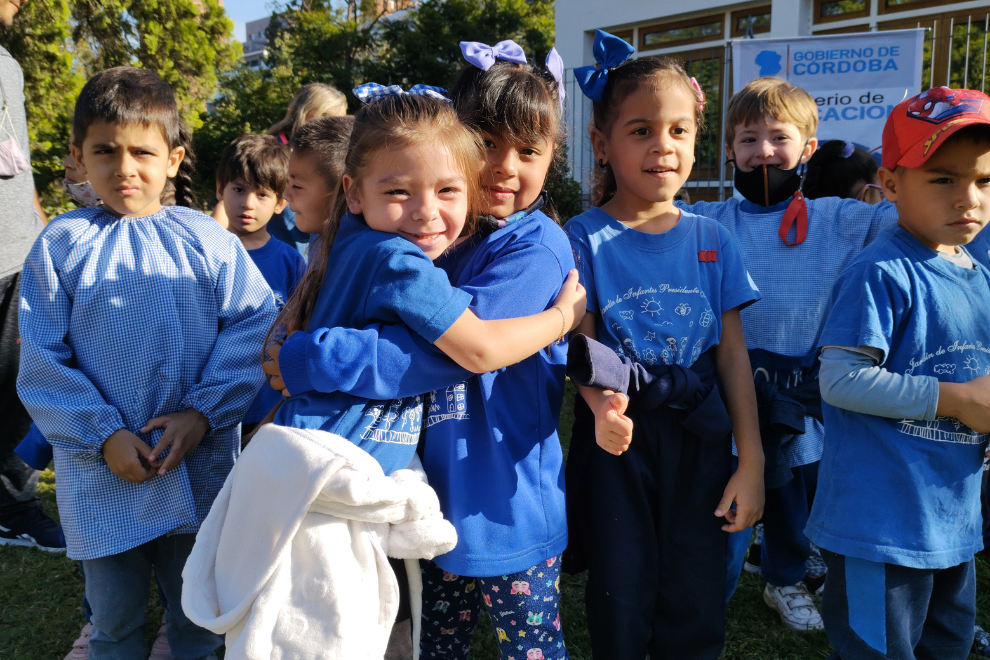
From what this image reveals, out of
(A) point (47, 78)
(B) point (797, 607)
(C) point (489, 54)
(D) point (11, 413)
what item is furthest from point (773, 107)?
(A) point (47, 78)

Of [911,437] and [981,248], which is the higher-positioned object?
[981,248]

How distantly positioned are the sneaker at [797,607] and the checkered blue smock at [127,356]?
75.6 inches

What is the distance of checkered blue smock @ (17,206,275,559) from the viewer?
1.86 metres

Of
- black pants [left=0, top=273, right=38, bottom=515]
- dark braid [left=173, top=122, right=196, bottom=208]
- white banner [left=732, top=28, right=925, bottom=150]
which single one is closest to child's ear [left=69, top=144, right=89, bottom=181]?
dark braid [left=173, top=122, right=196, bottom=208]

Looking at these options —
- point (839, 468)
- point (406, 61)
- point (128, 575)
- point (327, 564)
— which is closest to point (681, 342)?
point (839, 468)

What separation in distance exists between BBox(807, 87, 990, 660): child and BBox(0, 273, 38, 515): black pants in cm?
300

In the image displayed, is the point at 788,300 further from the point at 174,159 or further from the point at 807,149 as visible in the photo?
the point at 174,159

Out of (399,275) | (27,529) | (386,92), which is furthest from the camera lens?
(27,529)

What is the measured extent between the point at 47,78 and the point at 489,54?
32.1ft

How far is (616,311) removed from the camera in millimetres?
1821

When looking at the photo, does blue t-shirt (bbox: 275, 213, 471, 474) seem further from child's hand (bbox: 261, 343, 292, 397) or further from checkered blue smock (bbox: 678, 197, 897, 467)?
checkered blue smock (bbox: 678, 197, 897, 467)

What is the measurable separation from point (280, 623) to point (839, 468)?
1.35 meters

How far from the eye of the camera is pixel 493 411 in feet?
5.30

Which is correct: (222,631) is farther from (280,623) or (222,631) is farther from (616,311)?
(616,311)
